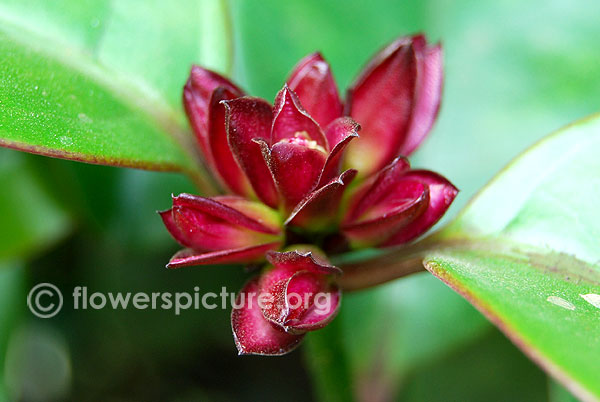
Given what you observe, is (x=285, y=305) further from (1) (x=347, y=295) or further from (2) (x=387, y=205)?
(1) (x=347, y=295)

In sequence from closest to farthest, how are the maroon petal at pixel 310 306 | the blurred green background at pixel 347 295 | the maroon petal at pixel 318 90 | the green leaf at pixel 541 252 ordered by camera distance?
the green leaf at pixel 541 252 < the maroon petal at pixel 310 306 < the maroon petal at pixel 318 90 < the blurred green background at pixel 347 295

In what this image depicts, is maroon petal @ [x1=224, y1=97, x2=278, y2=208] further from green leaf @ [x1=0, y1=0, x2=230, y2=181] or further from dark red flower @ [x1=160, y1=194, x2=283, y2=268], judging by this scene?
green leaf @ [x1=0, y1=0, x2=230, y2=181]

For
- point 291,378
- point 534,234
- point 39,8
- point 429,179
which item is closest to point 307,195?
point 429,179

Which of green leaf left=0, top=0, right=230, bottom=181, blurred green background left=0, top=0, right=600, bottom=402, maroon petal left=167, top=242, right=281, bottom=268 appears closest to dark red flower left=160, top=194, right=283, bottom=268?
maroon petal left=167, top=242, right=281, bottom=268

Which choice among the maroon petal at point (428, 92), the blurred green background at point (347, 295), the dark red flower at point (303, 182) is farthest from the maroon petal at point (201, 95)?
the blurred green background at point (347, 295)

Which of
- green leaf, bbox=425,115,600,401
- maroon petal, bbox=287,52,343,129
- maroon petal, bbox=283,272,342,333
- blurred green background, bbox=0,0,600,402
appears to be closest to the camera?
green leaf, bbox=425,115,600,401

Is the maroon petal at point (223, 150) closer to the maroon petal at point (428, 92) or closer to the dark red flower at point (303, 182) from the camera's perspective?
the dark red flower at point (303, 182)

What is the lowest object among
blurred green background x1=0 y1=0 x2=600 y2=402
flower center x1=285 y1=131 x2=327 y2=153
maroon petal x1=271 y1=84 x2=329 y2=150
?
blurred green background x1=0 y1=0 x2=600 y2=402

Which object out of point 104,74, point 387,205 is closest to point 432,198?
point 387,205
